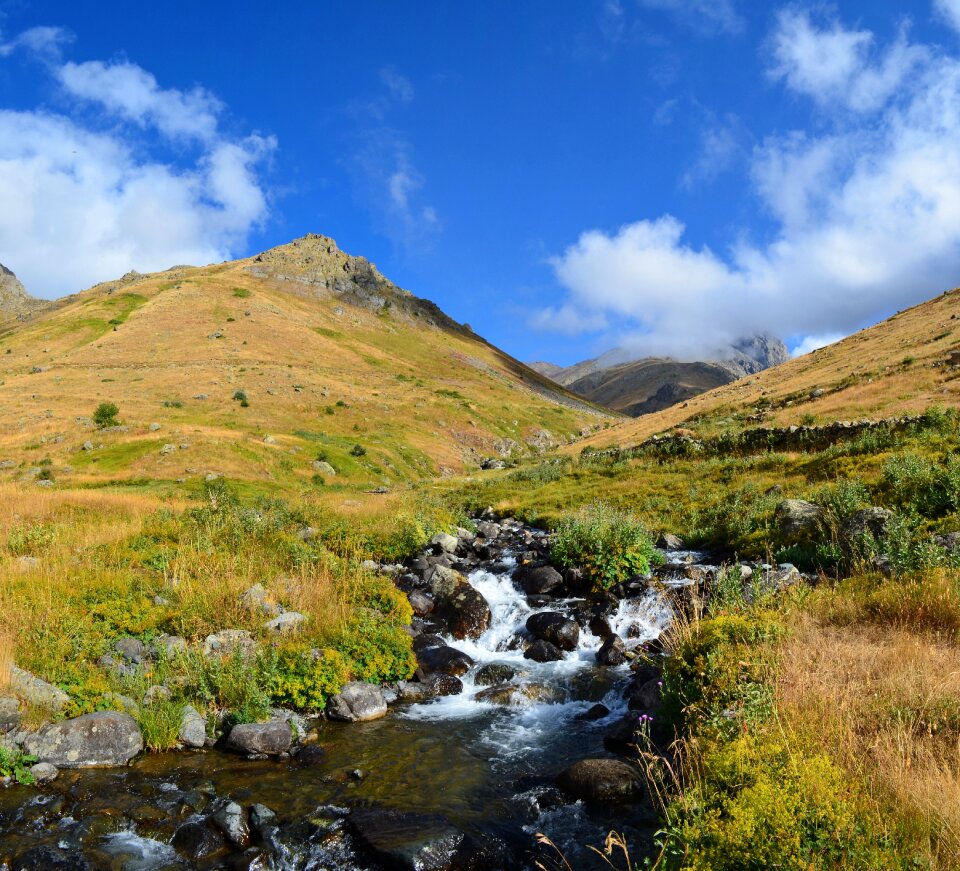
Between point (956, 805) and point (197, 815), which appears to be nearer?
point (956, 805)

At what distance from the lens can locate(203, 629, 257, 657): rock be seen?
12.7 metres

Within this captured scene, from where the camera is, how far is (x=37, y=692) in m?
10.3

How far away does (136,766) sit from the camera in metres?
9.84

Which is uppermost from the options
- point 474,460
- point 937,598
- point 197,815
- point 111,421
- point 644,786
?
point 111,421

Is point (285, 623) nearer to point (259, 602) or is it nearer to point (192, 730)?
point (259, 602)

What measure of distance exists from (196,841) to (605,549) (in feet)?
46.2

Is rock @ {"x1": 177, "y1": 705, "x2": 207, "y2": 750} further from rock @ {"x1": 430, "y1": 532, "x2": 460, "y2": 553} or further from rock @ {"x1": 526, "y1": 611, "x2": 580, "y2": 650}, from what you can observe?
rock @ {"x1": 430, "y1": 532, "x2": 460, "y2": 553}

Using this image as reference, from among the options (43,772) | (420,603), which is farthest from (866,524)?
(43,772)

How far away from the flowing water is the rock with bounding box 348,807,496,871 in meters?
0.22

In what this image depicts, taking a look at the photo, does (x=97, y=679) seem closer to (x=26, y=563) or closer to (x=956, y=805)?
(x=26, y=563)

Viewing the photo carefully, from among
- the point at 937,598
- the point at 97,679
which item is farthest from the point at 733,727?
the point at 97,679

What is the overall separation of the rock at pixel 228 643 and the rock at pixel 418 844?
17.9ft

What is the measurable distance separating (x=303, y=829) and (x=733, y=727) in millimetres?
6048

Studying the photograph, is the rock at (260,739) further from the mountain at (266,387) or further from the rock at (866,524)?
the mountain at (266,387)
